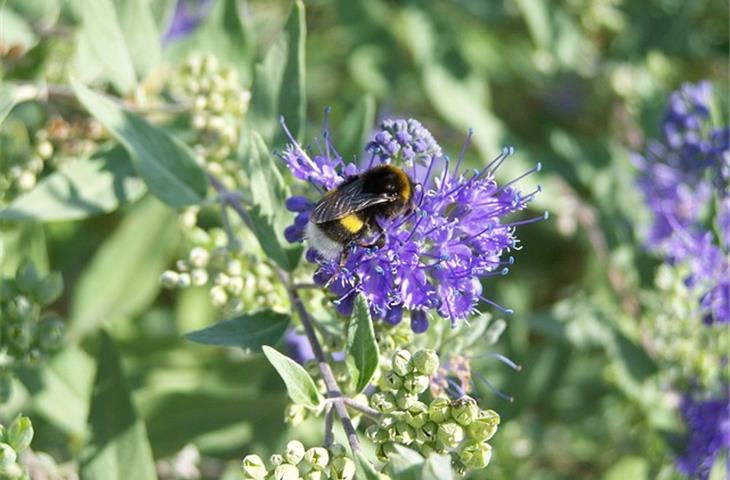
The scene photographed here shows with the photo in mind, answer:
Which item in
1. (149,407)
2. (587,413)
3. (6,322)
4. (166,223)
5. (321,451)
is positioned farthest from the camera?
(587,413)

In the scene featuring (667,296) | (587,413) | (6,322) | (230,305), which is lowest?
(587,413)

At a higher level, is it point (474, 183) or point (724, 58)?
point (474, 183)

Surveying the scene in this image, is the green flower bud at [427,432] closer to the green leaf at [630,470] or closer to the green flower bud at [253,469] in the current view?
the green flower bud at [253,469]

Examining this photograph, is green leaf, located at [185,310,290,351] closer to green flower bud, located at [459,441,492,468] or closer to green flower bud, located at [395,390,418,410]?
green flower bud, located at [395,390,418,410]

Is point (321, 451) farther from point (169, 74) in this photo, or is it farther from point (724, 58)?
point (724, 58)

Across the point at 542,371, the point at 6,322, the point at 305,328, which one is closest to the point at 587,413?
the point at 542,371

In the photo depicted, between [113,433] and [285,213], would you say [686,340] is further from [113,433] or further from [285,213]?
[113,433]

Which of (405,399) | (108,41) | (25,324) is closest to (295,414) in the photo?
(405,399)

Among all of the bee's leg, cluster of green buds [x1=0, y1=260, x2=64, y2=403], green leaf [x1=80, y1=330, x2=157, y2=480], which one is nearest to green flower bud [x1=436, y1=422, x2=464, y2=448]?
the bee's leg
